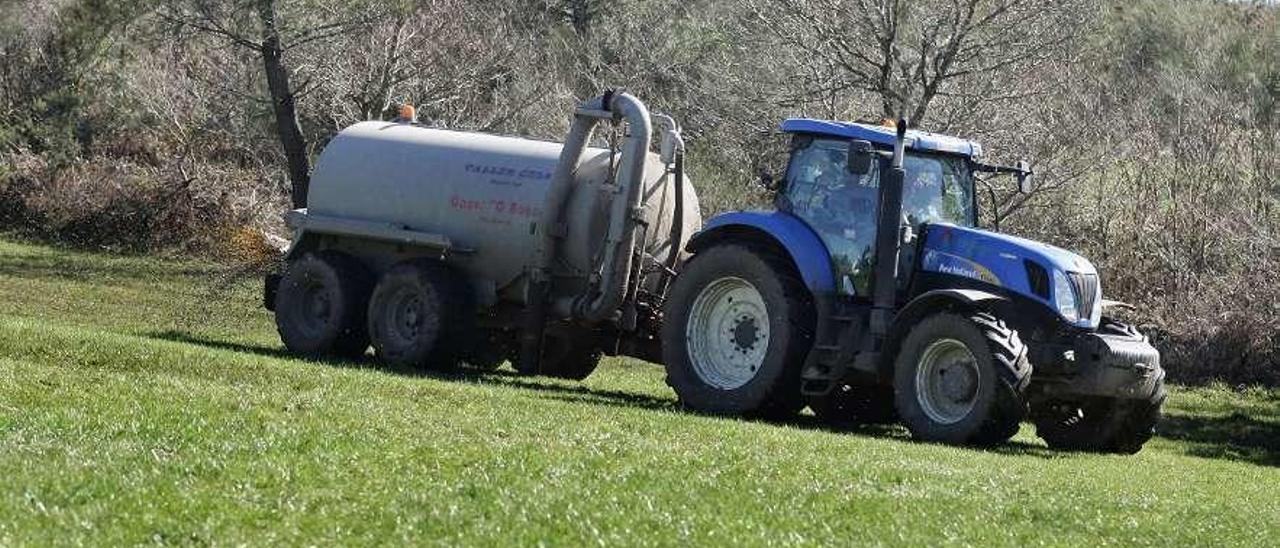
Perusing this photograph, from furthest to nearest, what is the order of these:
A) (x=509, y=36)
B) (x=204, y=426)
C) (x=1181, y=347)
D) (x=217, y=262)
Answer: (x=509, y=36) → (x=217, y=262) → (x=1181, y=347) → (x=204, y=426)

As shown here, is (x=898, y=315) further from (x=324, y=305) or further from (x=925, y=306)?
(x=324, y=305)

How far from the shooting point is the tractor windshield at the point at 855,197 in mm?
17188

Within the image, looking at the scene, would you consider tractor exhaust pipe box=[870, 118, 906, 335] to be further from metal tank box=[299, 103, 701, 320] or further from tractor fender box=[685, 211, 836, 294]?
metal tank box=[299, 103, 701, 320]

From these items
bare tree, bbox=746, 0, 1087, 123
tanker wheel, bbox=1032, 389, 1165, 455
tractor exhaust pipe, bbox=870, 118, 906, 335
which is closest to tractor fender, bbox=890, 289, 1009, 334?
tractor exhaust pipe, bbox=870, 118, 906, 335

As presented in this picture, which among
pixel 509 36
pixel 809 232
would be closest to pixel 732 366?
pixel 809 232

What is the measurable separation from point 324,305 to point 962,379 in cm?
746

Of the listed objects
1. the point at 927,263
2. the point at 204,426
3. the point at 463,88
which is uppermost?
the point at 463,88

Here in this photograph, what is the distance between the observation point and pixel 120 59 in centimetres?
4344

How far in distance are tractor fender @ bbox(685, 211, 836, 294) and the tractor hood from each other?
0.90m

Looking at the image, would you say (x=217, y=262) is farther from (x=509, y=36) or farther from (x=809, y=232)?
(x=809, y=232)

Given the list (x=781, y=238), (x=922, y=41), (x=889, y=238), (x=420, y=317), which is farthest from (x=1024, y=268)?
(x=922, y=41)

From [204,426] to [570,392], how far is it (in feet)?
21.3

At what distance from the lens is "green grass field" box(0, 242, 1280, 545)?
971cm

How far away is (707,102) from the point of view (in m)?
33.3
